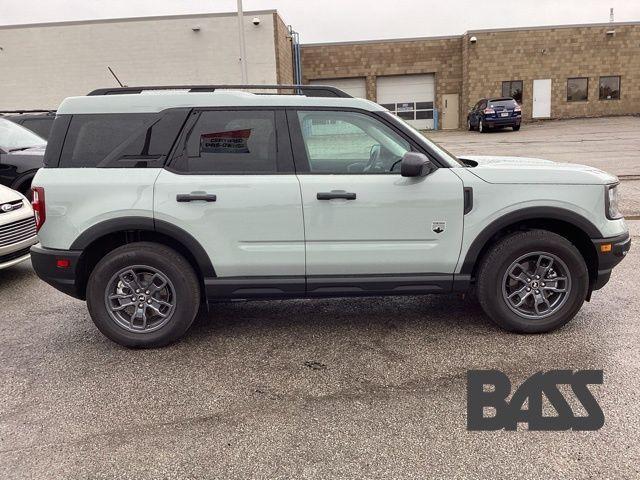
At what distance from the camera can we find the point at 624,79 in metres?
33.9

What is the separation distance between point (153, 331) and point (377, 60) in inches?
1287

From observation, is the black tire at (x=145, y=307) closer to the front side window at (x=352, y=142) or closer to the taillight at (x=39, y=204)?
the taillight at (x=39, y=204)

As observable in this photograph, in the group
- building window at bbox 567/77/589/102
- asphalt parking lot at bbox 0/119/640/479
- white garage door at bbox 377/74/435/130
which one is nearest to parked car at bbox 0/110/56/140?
asphalt parking lot at bbox 0/119/640/479

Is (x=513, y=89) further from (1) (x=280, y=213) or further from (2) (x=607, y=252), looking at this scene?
(1) (x=280, y=213)

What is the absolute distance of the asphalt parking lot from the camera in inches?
106

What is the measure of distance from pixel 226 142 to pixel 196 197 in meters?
0.49

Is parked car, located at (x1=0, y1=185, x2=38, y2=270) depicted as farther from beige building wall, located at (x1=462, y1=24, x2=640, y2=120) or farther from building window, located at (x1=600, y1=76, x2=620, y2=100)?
building window, located at (x1=600, y1=76, x2=620, y2=100)

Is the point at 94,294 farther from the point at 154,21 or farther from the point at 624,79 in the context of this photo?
the point at 624,79

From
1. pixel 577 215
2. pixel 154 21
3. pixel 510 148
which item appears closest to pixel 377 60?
pixel 154 21

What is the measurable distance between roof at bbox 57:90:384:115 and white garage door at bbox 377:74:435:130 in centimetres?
3182

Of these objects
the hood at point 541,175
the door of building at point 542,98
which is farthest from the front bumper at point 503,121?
the hood at point 541,175

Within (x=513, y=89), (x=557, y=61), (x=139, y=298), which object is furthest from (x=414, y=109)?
(x=139, y=298)

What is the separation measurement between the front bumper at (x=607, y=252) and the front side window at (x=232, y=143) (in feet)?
8.24

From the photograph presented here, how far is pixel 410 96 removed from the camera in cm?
3525
